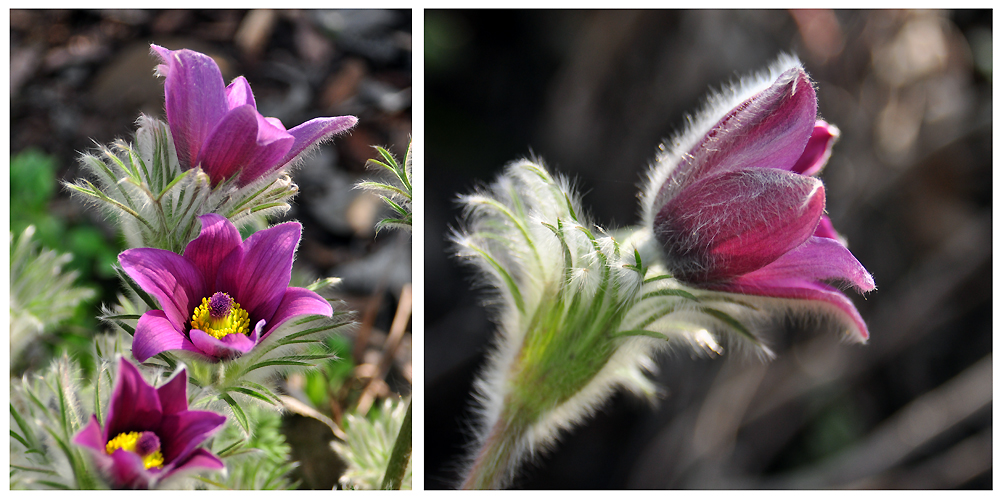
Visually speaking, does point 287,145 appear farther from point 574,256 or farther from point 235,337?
point 574,256

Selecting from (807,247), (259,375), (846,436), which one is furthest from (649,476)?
(259,375)

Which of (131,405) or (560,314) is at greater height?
(131,405)

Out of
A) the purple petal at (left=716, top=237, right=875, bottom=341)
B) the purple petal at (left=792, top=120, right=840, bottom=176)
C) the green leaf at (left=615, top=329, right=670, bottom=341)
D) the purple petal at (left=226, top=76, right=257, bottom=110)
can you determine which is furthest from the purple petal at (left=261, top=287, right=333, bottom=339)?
the purple petal at (left=792, top=120, right=840, bottom=176)

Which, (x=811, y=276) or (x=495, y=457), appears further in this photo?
(x=495, y=457)

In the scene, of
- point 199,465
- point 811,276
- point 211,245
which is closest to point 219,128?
point 211,245

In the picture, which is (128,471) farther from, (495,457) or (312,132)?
(495,457)

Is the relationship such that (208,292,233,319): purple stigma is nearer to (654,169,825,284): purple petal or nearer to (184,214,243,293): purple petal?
(184,214,243,293): purple petal

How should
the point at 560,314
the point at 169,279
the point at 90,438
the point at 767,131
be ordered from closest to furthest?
the point at 90,438, the point at 169,279, the point at 767,131, the point at 560,314
